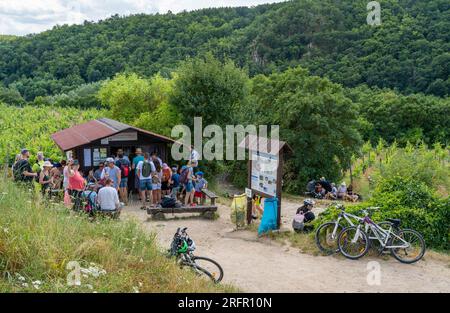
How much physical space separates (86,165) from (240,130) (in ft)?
29.8

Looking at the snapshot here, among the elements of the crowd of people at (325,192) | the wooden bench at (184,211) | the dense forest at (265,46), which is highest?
the dense forest at (265,46)

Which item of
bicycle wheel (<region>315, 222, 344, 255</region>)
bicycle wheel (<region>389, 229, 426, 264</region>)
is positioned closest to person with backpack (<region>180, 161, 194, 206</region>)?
bicycle wheel (<region>315, 222, 344, 255</region>)

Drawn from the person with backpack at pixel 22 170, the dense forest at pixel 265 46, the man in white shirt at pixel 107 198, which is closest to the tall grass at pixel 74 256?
the man in white shirt at pixel 107 198

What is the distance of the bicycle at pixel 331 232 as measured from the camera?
33.2 feet

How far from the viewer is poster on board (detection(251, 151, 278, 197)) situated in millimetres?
11842

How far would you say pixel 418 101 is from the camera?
5262cm

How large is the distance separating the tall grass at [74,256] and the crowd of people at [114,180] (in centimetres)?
307

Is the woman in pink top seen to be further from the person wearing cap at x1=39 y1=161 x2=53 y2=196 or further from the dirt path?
the dirt path

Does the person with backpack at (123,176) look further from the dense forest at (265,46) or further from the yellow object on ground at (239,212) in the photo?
the dense forest at (265,46)

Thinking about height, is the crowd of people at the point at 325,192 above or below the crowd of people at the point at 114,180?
below

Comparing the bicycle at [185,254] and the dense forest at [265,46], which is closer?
the bicycle at [185,254]

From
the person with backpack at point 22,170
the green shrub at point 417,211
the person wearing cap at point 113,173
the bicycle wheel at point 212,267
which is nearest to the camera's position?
the bicycle wheel at point 212,267

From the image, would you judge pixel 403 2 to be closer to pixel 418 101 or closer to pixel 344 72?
pixel 344 72

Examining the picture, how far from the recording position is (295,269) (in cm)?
916
